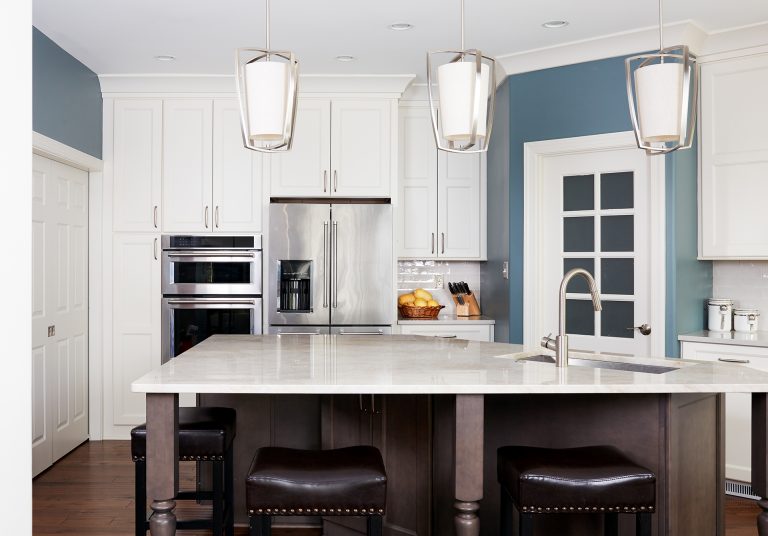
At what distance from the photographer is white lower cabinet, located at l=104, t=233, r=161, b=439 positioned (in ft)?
16.1

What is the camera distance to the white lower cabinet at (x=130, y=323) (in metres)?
4.90

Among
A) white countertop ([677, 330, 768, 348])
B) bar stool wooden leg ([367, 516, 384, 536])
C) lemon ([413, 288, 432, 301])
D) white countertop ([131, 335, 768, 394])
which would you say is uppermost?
lemon ([413, 288, 432, 301])

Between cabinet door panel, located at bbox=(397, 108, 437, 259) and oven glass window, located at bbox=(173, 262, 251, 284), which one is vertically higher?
cabinet door panel, located at bbox=(397, 108, 437, 259)

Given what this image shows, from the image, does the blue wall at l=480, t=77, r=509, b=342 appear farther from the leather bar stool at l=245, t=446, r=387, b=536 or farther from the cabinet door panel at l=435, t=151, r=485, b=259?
the leather bar stool at l=245, t=446, r=387, b=536

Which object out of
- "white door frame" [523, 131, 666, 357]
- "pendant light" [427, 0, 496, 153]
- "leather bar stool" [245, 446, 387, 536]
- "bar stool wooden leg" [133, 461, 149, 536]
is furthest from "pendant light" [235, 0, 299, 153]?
"white door frame" [523, 131, 666, 357]

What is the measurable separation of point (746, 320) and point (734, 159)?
3.14 feet

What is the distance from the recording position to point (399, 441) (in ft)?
→ 8.75

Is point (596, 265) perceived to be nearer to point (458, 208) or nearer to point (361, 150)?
point (458, 208)

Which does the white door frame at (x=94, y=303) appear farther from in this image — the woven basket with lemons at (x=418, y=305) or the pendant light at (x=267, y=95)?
the pendant light at (x=267, y=95)

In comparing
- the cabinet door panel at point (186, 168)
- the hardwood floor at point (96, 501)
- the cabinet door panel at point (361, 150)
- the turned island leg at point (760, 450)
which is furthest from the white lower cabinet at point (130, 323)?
the turned island leg at point (760, 450)

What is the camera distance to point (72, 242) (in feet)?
15.2

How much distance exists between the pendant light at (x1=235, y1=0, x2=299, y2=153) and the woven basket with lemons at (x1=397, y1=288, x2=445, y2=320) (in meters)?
3.20

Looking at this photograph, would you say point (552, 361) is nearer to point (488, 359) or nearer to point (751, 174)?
point (488, 359)
